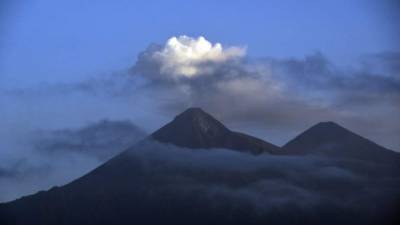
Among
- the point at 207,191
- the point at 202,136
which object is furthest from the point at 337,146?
the point at 202,136

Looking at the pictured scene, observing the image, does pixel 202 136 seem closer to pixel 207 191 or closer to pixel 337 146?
pixel 207 191

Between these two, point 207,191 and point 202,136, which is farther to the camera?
point 202,136

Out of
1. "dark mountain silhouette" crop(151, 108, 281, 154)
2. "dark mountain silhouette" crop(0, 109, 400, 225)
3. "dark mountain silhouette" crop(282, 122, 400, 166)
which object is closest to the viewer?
"dark mountain silhouette" crop(0, 109, 400, 225)

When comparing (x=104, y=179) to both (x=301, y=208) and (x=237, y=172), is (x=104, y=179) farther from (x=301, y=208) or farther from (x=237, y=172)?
(x=301, y=208)

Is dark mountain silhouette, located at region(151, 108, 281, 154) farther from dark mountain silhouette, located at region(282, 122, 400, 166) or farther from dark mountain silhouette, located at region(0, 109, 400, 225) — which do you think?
dark mountain silhouette, located at region(282, 122, 400, 166)

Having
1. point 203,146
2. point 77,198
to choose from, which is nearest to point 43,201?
point 77,198

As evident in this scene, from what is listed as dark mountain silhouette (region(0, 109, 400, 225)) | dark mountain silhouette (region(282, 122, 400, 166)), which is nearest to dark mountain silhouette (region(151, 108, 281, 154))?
dark mountain silhouette (region(0, 109, 400, 225))
